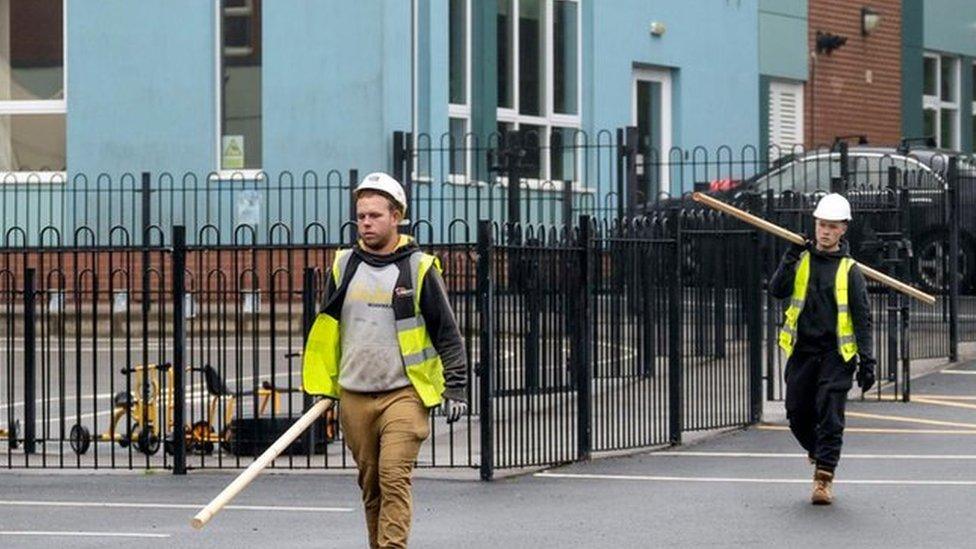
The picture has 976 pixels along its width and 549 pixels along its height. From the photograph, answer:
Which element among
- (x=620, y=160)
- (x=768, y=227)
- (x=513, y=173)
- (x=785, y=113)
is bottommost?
(x=768, y=227)

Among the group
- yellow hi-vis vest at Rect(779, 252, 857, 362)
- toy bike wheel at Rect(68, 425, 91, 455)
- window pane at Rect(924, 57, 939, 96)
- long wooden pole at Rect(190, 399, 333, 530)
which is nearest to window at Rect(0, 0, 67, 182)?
toy bike wheel at Rect(68, 425, 91, 455)

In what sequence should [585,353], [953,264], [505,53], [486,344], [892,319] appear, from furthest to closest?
[505,53] < [953,264] < [892,319] < [585,353] < [486,344]

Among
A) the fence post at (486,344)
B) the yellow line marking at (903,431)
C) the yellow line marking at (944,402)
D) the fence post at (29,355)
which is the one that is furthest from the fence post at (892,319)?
the fence post at (29,355)

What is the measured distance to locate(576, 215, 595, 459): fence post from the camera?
54.2 feet

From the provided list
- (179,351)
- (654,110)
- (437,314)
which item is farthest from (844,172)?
(437,314)

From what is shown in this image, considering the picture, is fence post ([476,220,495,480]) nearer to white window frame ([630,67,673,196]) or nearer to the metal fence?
the metal fence

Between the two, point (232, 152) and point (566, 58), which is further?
point (566, 58)

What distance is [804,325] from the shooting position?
1441cm

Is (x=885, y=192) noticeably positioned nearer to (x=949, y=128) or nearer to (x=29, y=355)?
(x=29, y=355)

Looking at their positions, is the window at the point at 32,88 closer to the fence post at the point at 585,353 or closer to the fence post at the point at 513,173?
the fence post at the point at 513,173

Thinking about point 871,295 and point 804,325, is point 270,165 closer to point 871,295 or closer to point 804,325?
point 871,295

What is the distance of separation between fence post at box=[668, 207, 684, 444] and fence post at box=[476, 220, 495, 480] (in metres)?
2.31

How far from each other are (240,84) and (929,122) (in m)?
14.8

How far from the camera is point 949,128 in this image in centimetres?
4034
